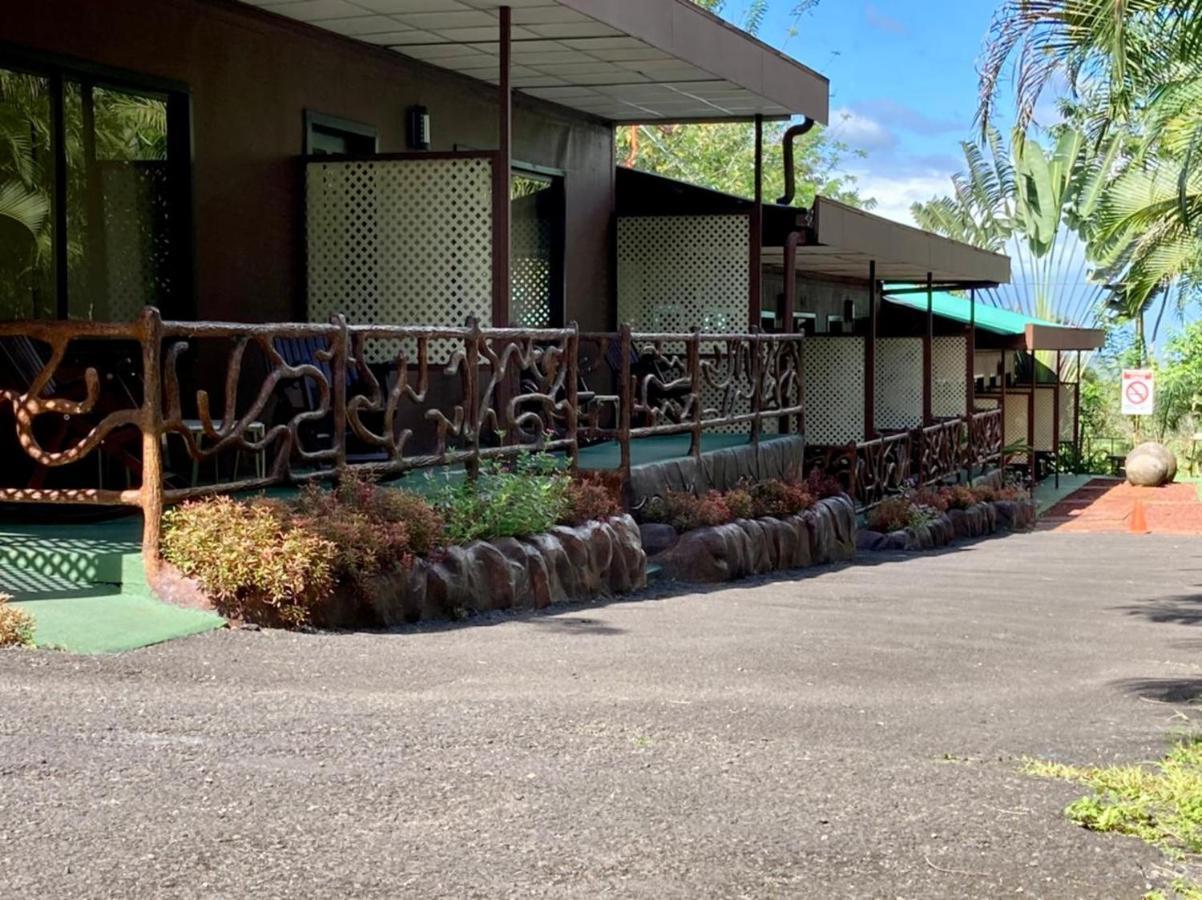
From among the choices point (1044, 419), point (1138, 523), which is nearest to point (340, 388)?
point (1138, 523)

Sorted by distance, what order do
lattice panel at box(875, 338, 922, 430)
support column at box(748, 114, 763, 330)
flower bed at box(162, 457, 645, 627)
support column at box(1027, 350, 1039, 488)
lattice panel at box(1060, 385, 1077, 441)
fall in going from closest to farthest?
flower bed at box(162, 457, 645, 627) → support column at box(748, 114, 763, 330) → lattice panel at box(875, 338, 922, 430) → support column at box(1027, 350, 1039, 488) → lattice panel at box(1060, 385, 1077, 441)

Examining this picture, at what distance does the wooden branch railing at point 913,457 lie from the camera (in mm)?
18547

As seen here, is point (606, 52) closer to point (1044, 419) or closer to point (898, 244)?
point (898, 244)

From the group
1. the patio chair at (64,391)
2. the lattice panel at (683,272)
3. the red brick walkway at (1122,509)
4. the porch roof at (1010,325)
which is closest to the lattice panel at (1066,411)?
the red brick walkway at (1122,509)

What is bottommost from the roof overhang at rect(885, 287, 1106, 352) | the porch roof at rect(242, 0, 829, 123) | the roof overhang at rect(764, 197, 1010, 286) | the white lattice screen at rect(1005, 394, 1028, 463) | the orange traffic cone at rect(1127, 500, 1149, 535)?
the orange traffic cone at rect(1127, 500, 1149, 535)

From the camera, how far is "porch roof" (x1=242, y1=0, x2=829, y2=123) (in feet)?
36.4

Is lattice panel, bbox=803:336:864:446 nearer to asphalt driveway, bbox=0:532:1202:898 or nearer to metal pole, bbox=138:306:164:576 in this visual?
asphalt driveway, bbox=0:532:1202:898

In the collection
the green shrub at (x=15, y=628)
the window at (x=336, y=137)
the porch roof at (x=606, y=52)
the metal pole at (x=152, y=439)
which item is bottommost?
the green shrub at (x=15, y=628)

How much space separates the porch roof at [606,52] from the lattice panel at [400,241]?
3.28ft

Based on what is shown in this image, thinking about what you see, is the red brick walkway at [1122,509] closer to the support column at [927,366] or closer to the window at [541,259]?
the support column at [927,366]

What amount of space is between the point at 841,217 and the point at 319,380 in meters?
9.71

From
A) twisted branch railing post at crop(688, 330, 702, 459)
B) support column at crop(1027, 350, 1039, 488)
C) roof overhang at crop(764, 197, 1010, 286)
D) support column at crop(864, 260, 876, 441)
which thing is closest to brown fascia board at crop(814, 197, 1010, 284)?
roof overhang at crop(764, 197, 1010, 286)

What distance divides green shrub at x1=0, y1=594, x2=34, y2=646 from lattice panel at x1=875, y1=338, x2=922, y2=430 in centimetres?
1706

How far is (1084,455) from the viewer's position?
36.9 m
